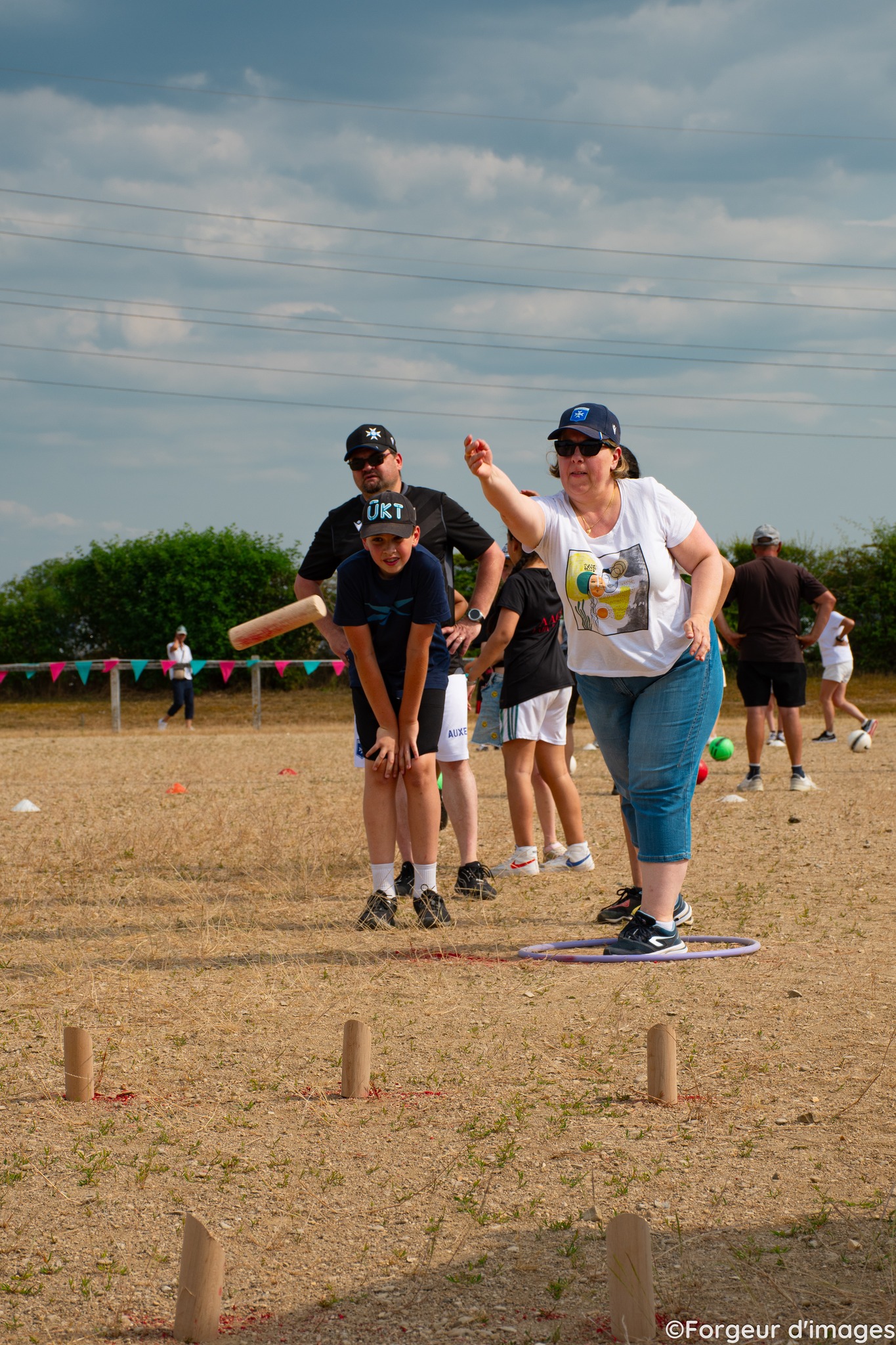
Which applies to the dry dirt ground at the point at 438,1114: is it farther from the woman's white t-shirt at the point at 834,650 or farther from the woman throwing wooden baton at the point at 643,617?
the woman's white t-shirt at the point at 834,650

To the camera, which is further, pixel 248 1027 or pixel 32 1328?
pixel 248 1027

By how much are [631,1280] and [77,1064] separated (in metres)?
1.87

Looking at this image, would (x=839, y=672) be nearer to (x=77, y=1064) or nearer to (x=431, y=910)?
(x=431, y=910)

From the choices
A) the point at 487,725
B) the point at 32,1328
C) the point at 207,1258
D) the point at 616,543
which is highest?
the point at 616,543

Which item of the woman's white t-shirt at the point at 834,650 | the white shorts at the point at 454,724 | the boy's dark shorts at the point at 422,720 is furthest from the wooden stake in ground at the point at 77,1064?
the woman's white t-shirt at the point at 834,650

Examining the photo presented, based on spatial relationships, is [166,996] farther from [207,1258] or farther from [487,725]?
[487,725]

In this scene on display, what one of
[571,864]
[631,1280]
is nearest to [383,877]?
[571,864]

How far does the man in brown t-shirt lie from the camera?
35.5 ft

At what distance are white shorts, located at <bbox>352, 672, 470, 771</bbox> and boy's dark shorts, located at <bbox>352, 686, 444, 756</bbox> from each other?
1.57 ft

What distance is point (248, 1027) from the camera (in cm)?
412

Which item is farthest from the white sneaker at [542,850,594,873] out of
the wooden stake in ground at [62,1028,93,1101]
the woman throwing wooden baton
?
the wooden stake in ground at [62,1028,93,1101]

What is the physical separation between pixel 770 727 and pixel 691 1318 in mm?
15181

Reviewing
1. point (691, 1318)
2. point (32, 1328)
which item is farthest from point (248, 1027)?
point (691, 1318)

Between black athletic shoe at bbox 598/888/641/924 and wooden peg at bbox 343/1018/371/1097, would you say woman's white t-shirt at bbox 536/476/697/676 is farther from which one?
wooden peg at bbox 343/1018/371/1097
